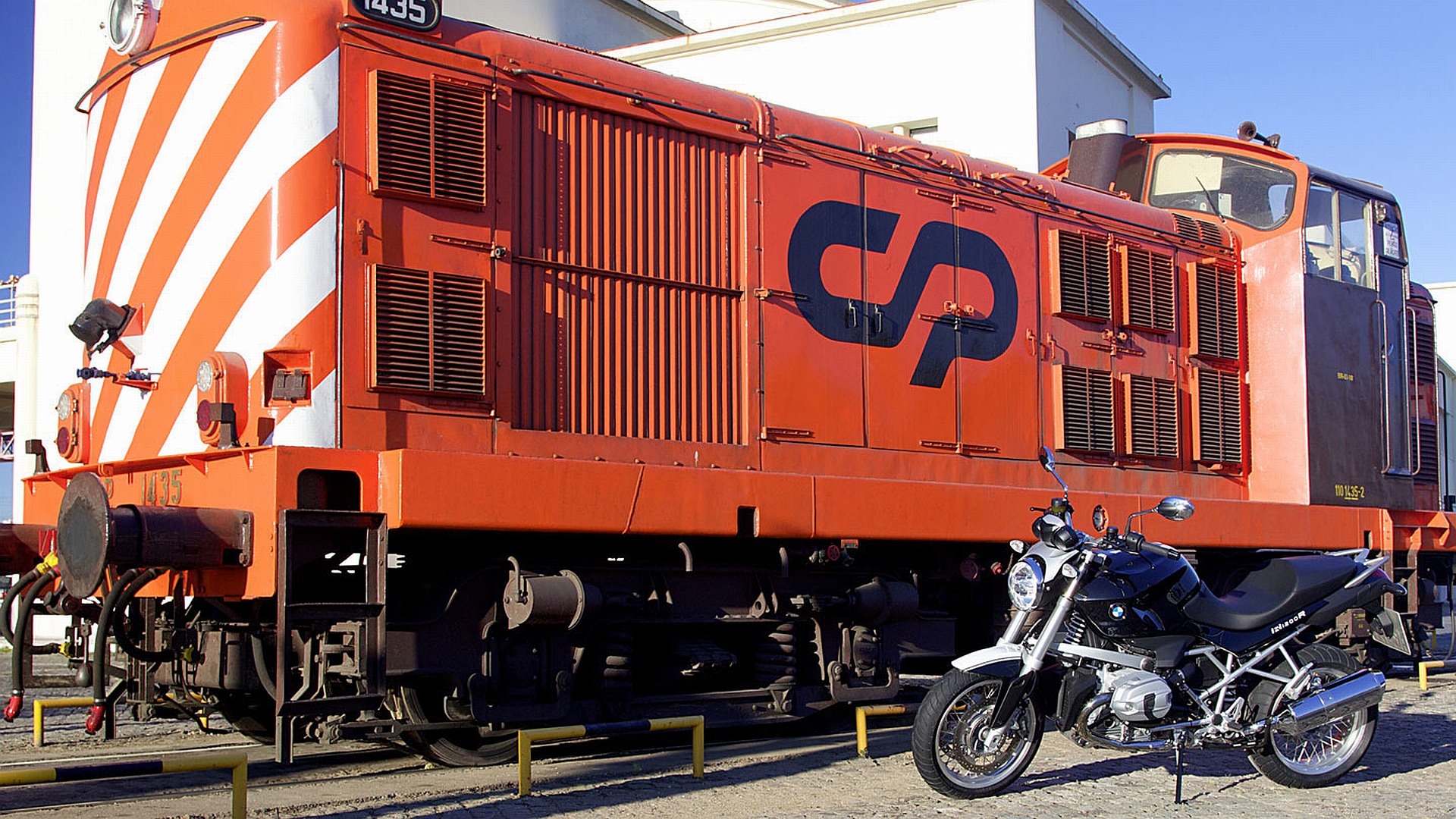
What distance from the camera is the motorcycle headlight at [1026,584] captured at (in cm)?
546

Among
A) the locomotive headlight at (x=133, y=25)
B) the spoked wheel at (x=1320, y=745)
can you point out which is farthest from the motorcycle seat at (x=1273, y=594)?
the locomotive headlight at (x=133, y=25)

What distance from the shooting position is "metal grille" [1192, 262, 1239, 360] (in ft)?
30.3

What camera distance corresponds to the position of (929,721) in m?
5.28

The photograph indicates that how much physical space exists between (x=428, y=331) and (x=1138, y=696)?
135 inches

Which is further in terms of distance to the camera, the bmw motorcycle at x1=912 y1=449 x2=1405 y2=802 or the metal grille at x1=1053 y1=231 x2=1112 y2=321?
the metal grille at x1=1053 y1=231 x2=1112 y2=321

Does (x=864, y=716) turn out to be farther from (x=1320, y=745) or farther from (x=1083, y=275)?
(x=1083, y=275)

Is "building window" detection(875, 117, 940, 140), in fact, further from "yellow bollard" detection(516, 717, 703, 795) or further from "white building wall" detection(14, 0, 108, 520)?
"yellow bollard" detection(516, 717, 703, 795)

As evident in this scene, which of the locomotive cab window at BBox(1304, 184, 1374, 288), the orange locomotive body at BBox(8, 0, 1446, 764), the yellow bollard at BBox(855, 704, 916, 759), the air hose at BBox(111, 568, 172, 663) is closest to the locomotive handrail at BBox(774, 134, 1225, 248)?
the orange locomotive body at BBox(8, 0, 1446, 764)

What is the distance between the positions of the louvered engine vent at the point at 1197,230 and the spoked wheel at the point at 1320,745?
4.02 meters

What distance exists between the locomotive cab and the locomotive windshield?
11 mm

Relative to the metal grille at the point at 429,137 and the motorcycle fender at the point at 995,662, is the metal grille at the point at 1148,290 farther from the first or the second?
the metal grille at the point at 429,137

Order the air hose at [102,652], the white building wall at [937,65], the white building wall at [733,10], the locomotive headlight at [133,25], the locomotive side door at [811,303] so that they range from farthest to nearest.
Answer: the white building wall at [733,10]
the white building wall at [937,65]
the locomotive side door at [811,303]
the locomotive headlight at [133,25]
the air hose at [102,652]

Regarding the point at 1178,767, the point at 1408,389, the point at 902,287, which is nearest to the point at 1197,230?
the point at 1408,389

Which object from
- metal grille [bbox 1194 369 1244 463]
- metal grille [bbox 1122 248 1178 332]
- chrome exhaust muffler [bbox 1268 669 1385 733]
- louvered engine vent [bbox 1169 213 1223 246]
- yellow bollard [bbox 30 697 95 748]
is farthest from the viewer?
louvered engine vent [bbox 1169 213 1223 246]
